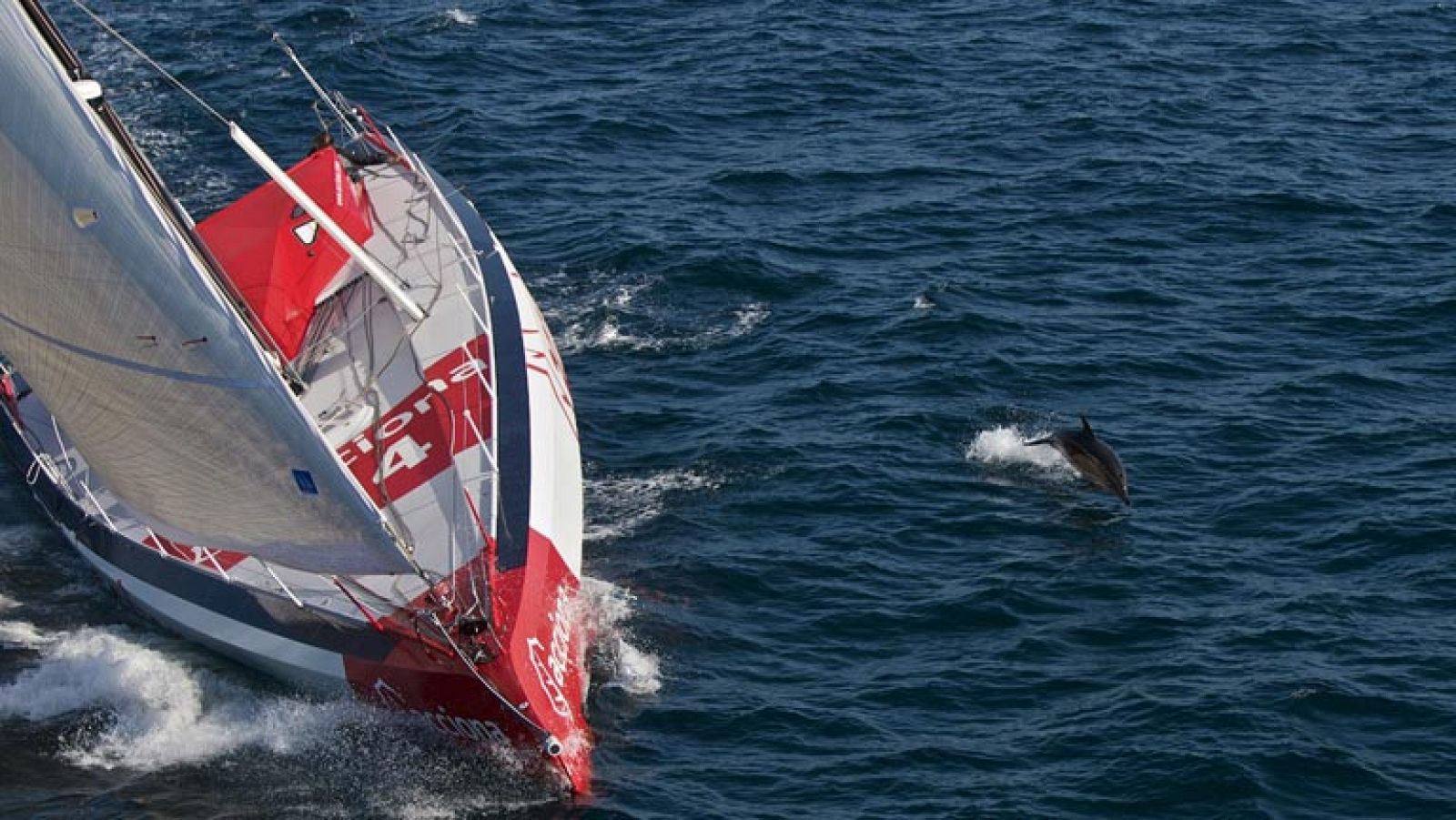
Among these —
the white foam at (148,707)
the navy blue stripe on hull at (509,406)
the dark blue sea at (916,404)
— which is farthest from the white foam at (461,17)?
the white foam at (148,707)

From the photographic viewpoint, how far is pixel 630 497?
1409 inches

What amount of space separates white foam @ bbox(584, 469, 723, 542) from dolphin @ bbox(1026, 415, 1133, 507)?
6291 mm

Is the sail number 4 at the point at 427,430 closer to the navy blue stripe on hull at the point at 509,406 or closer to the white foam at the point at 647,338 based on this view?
the navy blue stripe on hull at the point at 509,406

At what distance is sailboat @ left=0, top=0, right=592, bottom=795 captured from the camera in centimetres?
2591

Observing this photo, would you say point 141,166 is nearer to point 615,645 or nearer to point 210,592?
point 210,592

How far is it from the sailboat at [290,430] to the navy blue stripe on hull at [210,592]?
1.6 inches

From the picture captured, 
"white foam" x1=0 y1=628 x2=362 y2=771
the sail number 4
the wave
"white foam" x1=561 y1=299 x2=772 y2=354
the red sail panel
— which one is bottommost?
"white foam" x1=561 y1=299 x2=772 y2=354

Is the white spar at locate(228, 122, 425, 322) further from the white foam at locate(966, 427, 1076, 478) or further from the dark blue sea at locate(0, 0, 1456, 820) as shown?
the white foam at locate(966, 427, 1076, 478)

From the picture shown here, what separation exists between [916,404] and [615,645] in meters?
9.93

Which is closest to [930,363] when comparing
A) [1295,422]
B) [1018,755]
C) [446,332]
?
[1295,422]

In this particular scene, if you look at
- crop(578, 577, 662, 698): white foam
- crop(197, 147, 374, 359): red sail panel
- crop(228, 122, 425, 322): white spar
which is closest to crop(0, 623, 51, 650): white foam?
crop(197, 147, 374, 359): red sail panel

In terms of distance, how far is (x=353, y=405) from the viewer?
3506cm

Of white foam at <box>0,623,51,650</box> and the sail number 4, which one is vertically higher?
the sail number 4

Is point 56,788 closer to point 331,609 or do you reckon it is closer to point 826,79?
point 331,609
